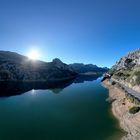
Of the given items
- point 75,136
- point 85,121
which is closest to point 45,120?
point 85,121

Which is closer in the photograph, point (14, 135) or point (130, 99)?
point (14, 135)

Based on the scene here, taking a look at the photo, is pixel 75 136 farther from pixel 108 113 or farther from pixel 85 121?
pixel 108 113

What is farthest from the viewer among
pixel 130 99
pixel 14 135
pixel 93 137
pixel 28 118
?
pixel 130 99

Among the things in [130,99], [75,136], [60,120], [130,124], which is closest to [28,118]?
[60,120]

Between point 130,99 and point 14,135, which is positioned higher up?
point 130,99

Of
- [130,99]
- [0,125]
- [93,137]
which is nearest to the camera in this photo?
[93,137]

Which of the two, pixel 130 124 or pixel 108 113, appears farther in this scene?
pixel 108 113

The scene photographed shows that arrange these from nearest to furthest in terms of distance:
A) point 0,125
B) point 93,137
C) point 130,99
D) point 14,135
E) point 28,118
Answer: point 93,137
point 14,135
point 0,125
point 28,118
point 130,99

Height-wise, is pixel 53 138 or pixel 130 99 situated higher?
pixel 130 99

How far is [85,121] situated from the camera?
48.7m

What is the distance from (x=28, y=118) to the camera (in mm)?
53531

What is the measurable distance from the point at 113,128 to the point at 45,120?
58.4ft

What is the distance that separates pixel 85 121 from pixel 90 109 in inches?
521

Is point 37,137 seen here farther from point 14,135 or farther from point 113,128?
point 113,128
